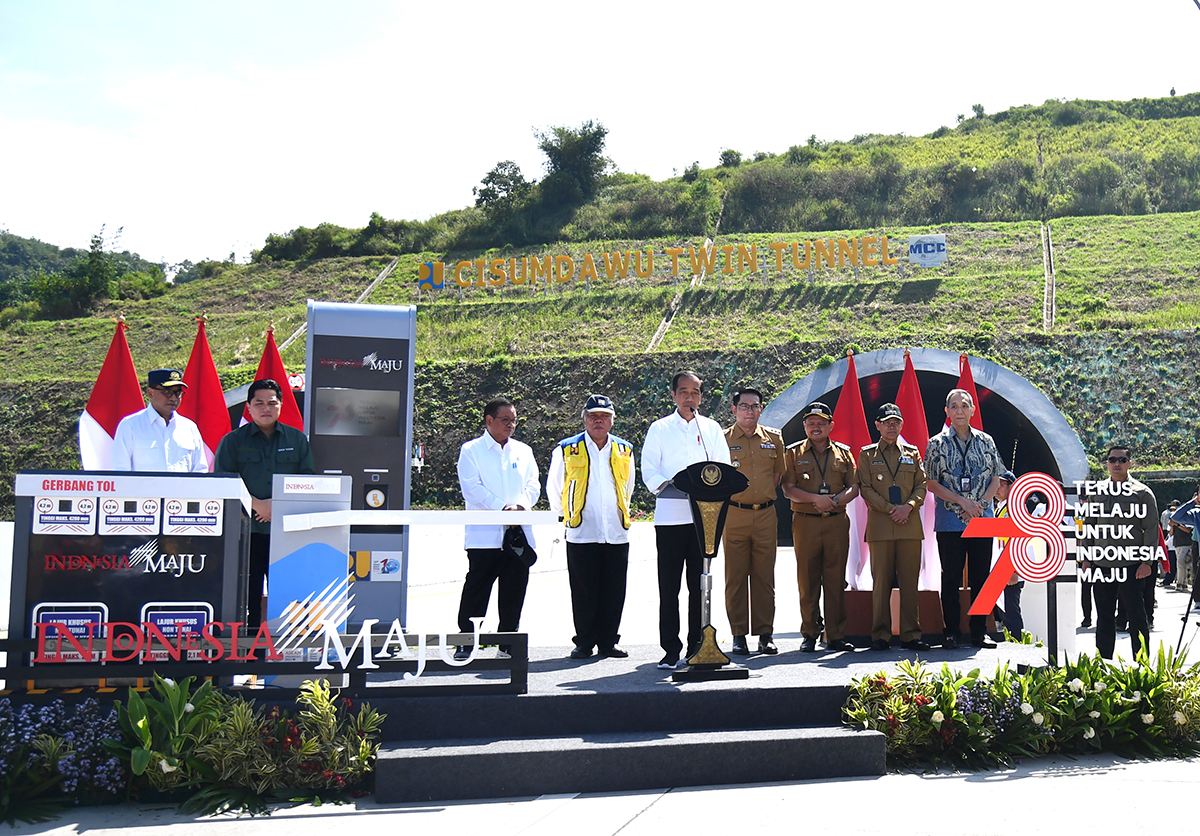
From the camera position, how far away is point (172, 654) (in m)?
4.57

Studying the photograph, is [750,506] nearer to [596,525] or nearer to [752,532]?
[752,532]

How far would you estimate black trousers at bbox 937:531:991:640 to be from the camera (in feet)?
23.4

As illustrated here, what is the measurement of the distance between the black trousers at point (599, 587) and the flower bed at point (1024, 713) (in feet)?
6.12

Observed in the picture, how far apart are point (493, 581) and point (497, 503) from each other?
0.53 metres

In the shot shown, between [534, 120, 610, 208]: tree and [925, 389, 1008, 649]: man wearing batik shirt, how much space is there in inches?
1809

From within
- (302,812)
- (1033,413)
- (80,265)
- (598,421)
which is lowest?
(302,812)

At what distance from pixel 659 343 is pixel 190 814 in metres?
24.7

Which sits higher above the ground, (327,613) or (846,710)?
(327,613)

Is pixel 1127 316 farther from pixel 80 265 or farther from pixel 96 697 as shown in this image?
pixel 80 265

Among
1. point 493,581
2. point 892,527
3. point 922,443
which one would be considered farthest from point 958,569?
point 493,581

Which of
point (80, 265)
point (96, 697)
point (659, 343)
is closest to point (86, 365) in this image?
point (80, 265)

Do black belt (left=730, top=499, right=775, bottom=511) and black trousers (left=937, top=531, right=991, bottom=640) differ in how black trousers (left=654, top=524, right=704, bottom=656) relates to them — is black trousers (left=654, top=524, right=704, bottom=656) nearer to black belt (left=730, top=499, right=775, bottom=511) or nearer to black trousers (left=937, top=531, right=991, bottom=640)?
black belt (left=730, top=499, right=775, bottom=511)

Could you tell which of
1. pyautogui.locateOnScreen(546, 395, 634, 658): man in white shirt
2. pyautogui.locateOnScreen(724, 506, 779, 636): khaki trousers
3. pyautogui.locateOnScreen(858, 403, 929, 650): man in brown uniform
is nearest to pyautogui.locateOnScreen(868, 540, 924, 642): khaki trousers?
pyautogui.locateOnScreen(858, 403, 929, 650): man in brown uniform

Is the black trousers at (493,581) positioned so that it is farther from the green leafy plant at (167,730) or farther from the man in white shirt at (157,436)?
the green leafy plant at (167,730)
